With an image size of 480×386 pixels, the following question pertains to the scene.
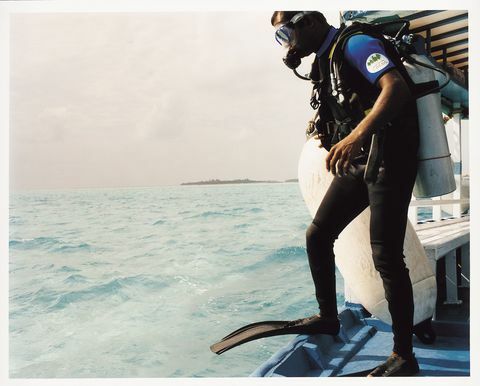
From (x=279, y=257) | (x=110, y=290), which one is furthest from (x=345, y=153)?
(x=279, y=257)

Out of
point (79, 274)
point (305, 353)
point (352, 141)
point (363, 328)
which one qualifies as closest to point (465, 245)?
point (363, 328)

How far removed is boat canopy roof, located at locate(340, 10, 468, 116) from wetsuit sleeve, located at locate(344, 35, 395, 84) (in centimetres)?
107

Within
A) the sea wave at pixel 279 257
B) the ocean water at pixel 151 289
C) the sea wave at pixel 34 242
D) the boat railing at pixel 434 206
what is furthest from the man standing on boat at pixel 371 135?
the sea wave at pixel 34 242

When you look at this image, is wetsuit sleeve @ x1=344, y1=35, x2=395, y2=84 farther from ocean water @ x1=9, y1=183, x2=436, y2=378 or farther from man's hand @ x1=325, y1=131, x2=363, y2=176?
ocean water @ x1=9, y1=183, x2=436, y2=378

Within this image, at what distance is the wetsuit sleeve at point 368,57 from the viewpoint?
1.57 m

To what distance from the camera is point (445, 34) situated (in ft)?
14.9

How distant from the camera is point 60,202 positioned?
35625 millimetres

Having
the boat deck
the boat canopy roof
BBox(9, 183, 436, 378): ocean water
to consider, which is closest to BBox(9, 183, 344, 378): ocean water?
BBox(9, 183, 436, 378): ocean water

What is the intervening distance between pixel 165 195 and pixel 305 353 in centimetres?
4024

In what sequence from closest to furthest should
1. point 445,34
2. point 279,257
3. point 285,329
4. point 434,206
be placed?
point 285,329 < point 445,34 < point 434,206 < point 279,257

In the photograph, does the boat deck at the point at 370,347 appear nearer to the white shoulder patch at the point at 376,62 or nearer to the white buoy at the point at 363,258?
the white buoy at the point at 363,258

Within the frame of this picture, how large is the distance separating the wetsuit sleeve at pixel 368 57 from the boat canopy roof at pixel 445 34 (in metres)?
1.07

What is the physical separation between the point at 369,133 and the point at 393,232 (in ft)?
1.30

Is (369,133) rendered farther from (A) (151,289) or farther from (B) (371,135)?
(A) (151,289)
